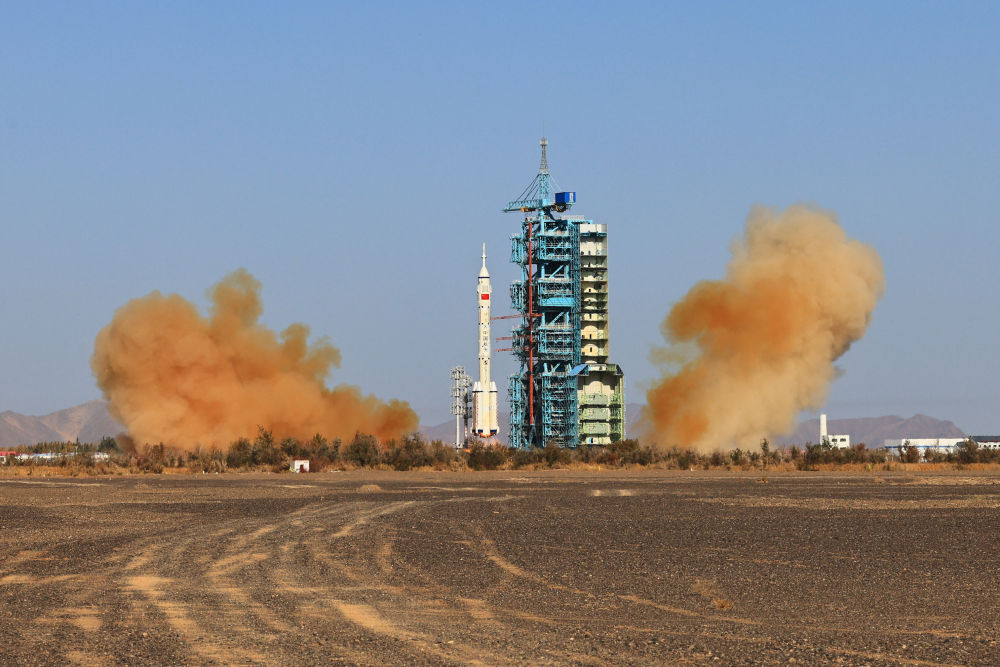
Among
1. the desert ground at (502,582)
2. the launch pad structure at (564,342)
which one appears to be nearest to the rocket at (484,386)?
the launch pad structure at (564,342)

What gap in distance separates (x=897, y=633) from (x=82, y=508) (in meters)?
24.1

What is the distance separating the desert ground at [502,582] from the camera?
11484 mm

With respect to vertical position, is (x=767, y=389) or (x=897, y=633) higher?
(x=767, y=389)

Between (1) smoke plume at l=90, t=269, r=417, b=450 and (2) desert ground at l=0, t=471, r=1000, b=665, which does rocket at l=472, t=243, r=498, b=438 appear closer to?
(1) smoke plume at l=90, t=269, r=417, b=450

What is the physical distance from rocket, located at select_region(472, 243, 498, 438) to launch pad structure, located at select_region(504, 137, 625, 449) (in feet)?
4.95

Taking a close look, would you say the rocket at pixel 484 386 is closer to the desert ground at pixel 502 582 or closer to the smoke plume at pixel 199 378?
the smoke plume at pixel 199 378

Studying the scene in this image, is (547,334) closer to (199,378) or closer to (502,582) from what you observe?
(199,378)

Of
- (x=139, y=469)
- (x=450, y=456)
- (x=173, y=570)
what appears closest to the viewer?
(x=173, y=570)

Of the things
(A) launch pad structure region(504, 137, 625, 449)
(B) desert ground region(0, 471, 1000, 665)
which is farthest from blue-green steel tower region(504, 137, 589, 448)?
(B) desert ground region(0, 471, 1000, 665)

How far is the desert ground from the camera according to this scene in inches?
452

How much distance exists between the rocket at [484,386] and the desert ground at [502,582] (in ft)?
201

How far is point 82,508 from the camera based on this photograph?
3203 centimetres

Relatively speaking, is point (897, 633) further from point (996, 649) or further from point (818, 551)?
point (818, 551)

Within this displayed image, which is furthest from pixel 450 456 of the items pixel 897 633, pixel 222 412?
pixel 897 633
